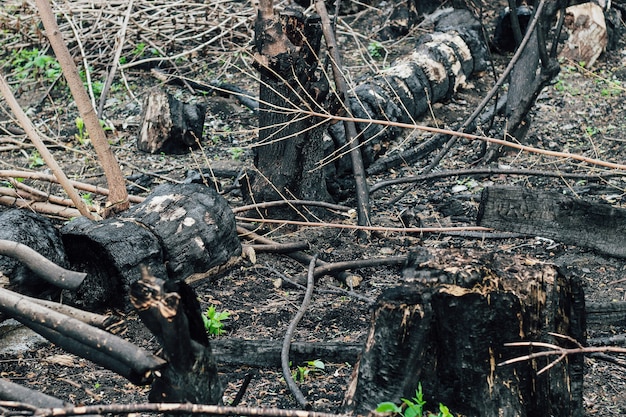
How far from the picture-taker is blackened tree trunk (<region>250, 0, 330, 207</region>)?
4.77 meters

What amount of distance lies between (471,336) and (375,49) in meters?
6.15

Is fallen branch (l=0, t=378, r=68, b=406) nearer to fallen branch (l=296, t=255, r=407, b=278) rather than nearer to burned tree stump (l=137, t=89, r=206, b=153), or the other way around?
fallen branch (l=296, t=255, r=407, b=278)

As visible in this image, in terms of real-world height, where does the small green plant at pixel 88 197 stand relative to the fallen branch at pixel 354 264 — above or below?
above

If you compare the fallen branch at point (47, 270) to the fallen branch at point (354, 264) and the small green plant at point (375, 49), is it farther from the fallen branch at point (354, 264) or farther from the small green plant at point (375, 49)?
the small green plant at point (375, 49)

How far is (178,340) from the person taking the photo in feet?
7.39

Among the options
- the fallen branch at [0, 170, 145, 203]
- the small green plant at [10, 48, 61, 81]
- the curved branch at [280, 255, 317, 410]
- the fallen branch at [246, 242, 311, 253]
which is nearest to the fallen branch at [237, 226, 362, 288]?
the fallen branch at [246, 242, 311, 253]

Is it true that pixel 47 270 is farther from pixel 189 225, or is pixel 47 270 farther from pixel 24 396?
pixel 189 225

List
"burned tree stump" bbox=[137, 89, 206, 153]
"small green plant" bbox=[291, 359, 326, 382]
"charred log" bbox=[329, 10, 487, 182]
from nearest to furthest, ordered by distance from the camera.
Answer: "small green plant" bbox=[291, 359, 326, 382]
"charred log" bbox=[329, 10, 487, 182]
"burned tree stump" bbox=[137, 89, 206, 153]

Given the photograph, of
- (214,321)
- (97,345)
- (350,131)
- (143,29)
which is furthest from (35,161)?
(97,345)

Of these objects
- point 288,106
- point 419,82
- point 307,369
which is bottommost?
point 307,369

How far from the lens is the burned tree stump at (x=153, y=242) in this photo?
4.07m

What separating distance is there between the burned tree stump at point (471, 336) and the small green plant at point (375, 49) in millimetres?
5751

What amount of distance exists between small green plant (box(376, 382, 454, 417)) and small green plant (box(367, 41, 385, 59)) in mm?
5946

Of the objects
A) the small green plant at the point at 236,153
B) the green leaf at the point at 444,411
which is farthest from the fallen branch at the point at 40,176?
the green leaf at the point at 444,411
